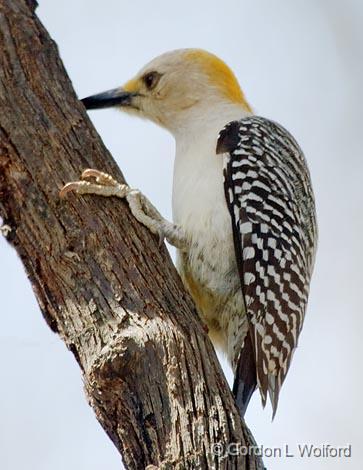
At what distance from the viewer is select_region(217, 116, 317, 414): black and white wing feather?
14.1 feet

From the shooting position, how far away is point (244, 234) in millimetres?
4453

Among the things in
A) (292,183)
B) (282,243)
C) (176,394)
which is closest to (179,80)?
(292,183)

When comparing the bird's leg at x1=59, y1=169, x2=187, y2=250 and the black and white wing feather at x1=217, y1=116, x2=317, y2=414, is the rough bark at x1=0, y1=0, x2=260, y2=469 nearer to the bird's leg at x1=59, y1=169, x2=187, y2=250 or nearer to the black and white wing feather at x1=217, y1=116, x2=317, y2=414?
the bird's leg at x1=59, y1=169, x2=187, y2=250

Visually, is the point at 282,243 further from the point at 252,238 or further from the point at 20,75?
the point at 20,75

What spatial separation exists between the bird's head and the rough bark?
5.53 feet

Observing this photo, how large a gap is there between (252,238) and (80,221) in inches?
47.5

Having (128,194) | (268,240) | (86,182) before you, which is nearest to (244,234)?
(268,240)

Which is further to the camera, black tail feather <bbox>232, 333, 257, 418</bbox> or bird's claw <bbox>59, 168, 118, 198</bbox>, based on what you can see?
black tail feather <bbox>232, 333, 257, 418</bbox>

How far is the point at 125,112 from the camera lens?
222 inches

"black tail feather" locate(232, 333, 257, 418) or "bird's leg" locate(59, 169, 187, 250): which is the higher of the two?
"bird's leg" locate(59, 169, 187, 250)

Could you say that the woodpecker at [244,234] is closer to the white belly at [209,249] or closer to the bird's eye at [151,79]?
the white belly at [209,249]
